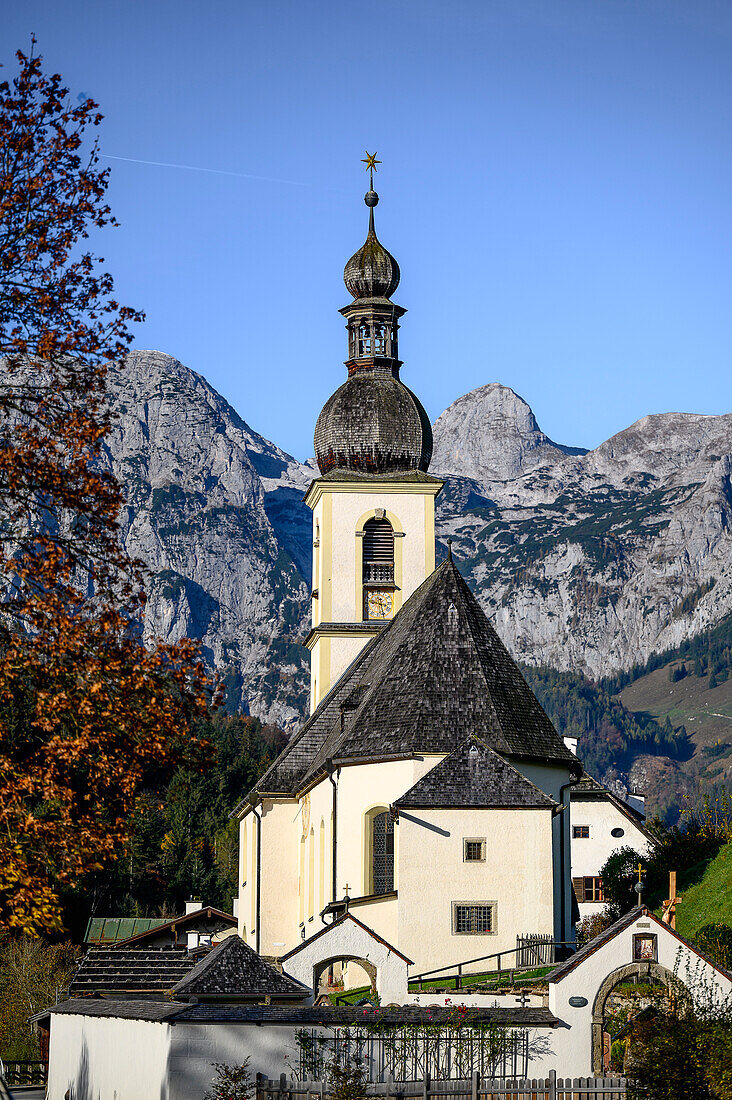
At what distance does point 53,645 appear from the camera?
17703 mm

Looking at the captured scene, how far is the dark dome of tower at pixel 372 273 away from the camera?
55.2 m

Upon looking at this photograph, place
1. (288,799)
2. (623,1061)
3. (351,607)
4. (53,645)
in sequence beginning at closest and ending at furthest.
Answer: (53,645) < (623,1061) < (288,799) < (351,607)

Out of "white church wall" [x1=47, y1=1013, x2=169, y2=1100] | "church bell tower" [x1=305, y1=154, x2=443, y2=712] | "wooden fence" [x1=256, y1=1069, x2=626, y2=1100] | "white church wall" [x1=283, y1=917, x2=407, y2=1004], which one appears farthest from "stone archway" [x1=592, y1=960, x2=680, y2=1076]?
"church bell tower" [x1=305, y1=154, x2=443, y2=712]

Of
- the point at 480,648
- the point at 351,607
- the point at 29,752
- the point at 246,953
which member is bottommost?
the point at 246,953

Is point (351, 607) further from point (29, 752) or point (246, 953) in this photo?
point (29, 752)

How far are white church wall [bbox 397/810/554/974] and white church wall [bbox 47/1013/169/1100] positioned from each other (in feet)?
24.1

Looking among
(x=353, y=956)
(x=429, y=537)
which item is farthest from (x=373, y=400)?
(x=353, y=956)

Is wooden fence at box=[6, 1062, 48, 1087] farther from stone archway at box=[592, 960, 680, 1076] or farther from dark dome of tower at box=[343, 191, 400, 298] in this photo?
dark dome of tower at box=[343, 191, 400, 298]

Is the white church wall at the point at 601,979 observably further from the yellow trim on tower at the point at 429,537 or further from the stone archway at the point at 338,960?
the yellow trim on tower at the point at 429,537

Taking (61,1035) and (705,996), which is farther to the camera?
(61,1035)

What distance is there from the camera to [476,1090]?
66.7ft

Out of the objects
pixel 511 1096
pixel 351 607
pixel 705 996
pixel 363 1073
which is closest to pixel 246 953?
pixel 363 1073

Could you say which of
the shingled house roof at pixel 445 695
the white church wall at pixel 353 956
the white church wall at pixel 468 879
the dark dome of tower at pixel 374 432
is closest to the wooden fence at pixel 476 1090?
the white church wall at pixel 353 956

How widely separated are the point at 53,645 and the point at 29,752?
5.56ft
